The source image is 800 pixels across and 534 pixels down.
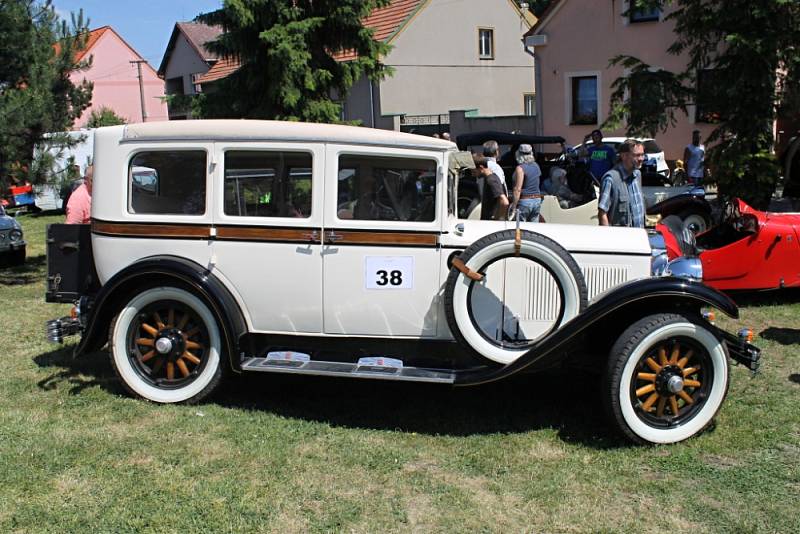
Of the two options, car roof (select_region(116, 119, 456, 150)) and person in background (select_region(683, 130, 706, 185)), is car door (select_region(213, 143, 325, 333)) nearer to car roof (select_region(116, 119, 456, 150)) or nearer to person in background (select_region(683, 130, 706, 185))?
car roof (select_region(116, 119, 456, 150))

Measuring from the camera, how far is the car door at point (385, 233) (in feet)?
16.4

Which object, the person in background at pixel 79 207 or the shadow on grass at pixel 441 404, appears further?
the person in background at pixel 79 207

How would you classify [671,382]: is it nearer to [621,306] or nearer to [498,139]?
[621,306]

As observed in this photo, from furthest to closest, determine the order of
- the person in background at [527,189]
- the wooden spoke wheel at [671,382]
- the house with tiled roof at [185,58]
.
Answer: the house with tiled roof at [185,58] < the person in background at [527,189] < the wooden spoke wheel at [671,382]

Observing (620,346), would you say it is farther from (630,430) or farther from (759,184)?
(759,184)

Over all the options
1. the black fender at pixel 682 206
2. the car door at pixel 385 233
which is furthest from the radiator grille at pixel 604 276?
the black fender at pixel 682 206

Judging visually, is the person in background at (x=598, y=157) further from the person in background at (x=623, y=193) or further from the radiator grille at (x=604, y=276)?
the radiator grille at (x=604, y=276)

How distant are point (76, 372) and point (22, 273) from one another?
20.1ft

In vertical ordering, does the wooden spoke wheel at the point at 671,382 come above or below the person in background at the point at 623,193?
below

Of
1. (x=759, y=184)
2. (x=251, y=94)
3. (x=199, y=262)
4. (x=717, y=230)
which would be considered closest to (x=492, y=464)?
(x=199, y=262)

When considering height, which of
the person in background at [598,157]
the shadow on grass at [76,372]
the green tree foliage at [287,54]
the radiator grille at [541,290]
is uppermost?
the green tree foliage at [287,54]

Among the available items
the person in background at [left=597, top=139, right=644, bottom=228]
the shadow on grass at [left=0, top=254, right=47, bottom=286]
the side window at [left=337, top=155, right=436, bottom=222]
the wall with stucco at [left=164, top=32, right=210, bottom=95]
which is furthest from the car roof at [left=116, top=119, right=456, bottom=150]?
the wall with stucco at [left=164, top=32, right=210, bottom=95]

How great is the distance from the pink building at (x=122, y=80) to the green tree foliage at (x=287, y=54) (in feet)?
112

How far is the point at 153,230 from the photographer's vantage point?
529 centimetres
